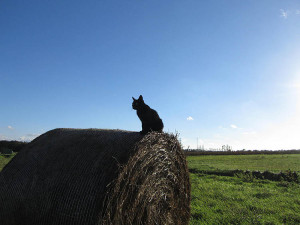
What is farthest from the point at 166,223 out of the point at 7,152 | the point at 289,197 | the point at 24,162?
the point at 7,152

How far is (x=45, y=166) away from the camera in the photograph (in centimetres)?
436

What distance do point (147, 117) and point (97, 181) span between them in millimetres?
1690

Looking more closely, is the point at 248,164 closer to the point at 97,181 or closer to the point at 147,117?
the point at 147,117

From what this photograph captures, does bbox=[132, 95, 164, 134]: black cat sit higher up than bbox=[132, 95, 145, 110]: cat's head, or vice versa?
bbox=[132, 95, 145, 110]: cat's head

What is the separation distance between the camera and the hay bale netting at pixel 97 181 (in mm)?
3348

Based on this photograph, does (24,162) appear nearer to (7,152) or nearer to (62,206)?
(62,206)

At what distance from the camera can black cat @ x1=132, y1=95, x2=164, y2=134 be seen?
14.9 feet

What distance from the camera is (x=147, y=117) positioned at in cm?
457

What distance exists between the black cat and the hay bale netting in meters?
0.19

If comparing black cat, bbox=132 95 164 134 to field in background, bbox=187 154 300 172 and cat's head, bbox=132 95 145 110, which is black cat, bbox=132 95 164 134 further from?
field in background, bbox=187 154 300 172

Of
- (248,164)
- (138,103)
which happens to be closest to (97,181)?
(138,103)

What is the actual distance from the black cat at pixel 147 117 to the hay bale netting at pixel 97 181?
0.62 feet

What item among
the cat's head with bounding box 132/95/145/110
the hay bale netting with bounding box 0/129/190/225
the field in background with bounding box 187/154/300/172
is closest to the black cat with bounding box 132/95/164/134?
the cat's head with bounding box 132/95/145/110

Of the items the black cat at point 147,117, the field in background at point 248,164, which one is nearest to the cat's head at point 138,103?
the black cat at point 147,117
